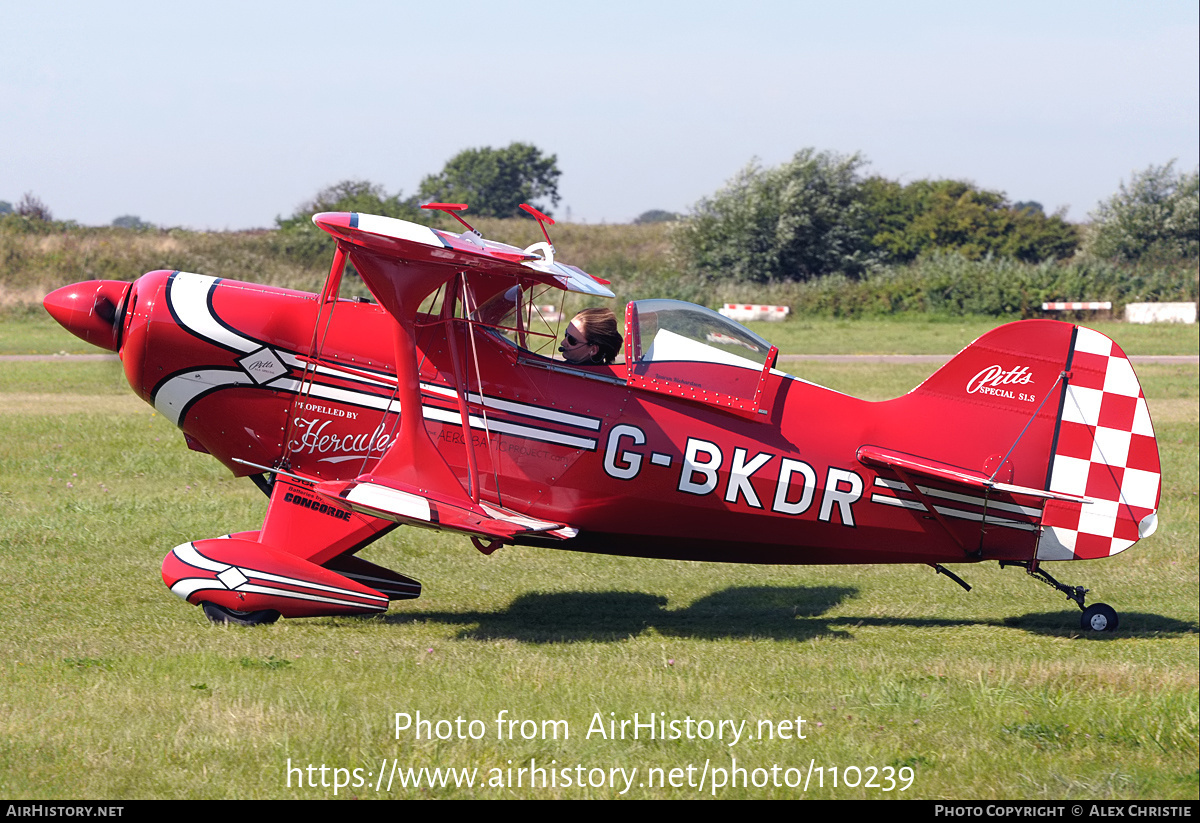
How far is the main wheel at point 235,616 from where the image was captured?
7.38m

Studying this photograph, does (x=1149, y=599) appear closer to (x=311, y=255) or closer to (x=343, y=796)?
(x=343, y=796)

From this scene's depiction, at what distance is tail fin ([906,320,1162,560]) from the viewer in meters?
7.83

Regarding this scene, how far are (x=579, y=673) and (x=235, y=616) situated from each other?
2.58 metres

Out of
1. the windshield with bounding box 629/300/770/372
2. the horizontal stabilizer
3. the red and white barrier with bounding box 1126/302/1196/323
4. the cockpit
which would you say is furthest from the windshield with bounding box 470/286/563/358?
the red and white barrier with bounding box 1126/302/1196/323

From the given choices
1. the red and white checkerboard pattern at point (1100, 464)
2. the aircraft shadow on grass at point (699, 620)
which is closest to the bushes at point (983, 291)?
the aircraft shadow on grass at point (699, 620)

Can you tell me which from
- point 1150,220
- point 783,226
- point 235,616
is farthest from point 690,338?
point 1150,220

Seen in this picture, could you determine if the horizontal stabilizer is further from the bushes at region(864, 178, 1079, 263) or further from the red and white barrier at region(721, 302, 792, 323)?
the bushes at region(864, 178, 1079, 263)

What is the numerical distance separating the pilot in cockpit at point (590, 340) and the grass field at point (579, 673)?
80.7 inches

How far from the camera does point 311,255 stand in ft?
143

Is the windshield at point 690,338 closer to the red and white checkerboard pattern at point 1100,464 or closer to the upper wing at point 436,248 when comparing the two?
the upper wing at point 436,248

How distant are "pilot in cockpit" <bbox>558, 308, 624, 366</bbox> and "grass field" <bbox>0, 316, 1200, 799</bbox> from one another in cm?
205

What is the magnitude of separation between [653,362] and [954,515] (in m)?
2.51

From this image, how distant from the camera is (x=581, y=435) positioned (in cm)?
749
